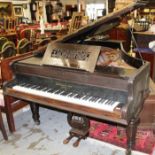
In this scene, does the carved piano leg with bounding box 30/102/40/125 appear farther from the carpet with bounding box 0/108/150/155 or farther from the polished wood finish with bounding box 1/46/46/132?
the polished wood finish with bounding box 1/46/46/132

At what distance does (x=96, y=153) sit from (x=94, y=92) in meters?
0.81

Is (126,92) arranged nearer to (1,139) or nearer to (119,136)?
(119,136)

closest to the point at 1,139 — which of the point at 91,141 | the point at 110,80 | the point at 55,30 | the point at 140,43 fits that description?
the point at 91,141

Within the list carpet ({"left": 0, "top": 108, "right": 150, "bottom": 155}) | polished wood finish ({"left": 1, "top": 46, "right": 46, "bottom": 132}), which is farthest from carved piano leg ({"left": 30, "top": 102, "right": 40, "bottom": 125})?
polished wood finish ({"left": 1, "top": 46, "right": 46, "bottom": 132})

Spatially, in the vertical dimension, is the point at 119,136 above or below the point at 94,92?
below

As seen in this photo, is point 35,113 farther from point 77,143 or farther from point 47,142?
point 77,143

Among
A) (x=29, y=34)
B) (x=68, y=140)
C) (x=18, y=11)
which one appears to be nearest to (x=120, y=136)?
(x=68, y=140)

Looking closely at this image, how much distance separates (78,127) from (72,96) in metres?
0.65

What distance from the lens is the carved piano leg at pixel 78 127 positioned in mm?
2637

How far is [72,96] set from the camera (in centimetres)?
219

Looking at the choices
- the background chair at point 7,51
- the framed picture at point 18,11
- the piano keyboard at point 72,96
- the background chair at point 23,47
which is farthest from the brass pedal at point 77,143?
the framed picture at point 18,11

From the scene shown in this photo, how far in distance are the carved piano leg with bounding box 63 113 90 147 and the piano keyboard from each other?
1.66 ft

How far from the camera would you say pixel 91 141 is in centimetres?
272

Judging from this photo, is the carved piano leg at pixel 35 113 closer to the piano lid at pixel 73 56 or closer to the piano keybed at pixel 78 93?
the piano keybed at pixel 78 93
